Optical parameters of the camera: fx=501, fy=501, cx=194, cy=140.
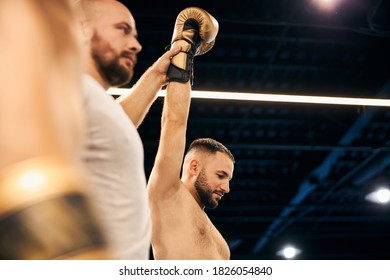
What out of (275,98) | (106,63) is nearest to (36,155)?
(106,63)

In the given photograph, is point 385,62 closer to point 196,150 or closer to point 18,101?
point 196,150

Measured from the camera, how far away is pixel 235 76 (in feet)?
16.1

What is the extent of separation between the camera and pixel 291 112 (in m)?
5.38

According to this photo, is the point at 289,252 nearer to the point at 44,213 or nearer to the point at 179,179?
the point at 179,179

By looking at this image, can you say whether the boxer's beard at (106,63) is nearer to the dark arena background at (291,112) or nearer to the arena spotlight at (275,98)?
the arena spotlight at (275,98)

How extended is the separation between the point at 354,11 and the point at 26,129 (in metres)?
4.19

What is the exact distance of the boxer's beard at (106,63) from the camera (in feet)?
3.50

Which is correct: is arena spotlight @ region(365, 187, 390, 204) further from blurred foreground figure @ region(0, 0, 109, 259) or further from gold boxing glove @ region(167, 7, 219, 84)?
blurred foreground figure @ region(0, 0, 109, 259)

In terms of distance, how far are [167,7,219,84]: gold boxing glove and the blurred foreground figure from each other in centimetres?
139

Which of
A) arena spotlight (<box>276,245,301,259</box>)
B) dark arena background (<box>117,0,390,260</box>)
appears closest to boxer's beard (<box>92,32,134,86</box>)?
dark arena background (<box>117,0,390,260</box>)

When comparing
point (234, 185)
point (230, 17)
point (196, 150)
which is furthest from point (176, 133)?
point (234, 185)

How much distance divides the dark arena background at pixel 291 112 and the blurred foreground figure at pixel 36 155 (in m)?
3.89

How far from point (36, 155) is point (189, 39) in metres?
1.60

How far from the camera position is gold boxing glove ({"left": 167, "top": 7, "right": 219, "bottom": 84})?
5.36 feet
